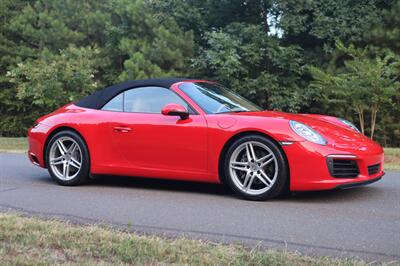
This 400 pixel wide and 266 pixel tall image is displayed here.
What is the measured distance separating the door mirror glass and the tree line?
10.3 metres

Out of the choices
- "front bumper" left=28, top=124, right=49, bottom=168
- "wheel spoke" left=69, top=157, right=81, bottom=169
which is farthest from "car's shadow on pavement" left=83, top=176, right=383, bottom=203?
"front bumper" left=28, top=124, right=49, bottom=168

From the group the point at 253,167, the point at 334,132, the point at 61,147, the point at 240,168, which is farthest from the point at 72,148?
the point at 334,132

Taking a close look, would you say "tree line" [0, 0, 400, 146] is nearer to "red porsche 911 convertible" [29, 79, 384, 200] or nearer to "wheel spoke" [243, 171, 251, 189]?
"red porsche 911 convertible" [29, 79, 384, 200]

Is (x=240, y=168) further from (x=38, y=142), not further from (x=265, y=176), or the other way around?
(x=38, y=142)

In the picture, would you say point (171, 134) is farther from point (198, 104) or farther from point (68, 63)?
point (68, 63)

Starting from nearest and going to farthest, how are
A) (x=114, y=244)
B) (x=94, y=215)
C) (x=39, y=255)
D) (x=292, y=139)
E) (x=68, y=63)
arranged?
(x=39, y=255), (x=114, y=244), (x=94, y=215), (x=292, y=139), (x=68, y=63)

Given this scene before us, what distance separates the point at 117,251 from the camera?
375 cm

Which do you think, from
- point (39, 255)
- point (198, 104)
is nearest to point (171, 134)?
point (198, 104)

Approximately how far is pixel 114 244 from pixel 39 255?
0.53m

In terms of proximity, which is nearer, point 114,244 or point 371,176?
point 114,244

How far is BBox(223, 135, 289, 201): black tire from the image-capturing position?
18.4 feet

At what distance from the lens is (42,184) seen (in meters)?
7.19

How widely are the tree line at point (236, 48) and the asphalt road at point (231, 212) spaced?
10047mm

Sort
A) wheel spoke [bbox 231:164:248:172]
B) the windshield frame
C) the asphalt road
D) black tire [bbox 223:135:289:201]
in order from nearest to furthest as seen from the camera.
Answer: the asphalt road < black tire [bbox 223:135:289:201] < wheel spoke [bbox 231:164:248:172] < the windshield frame
